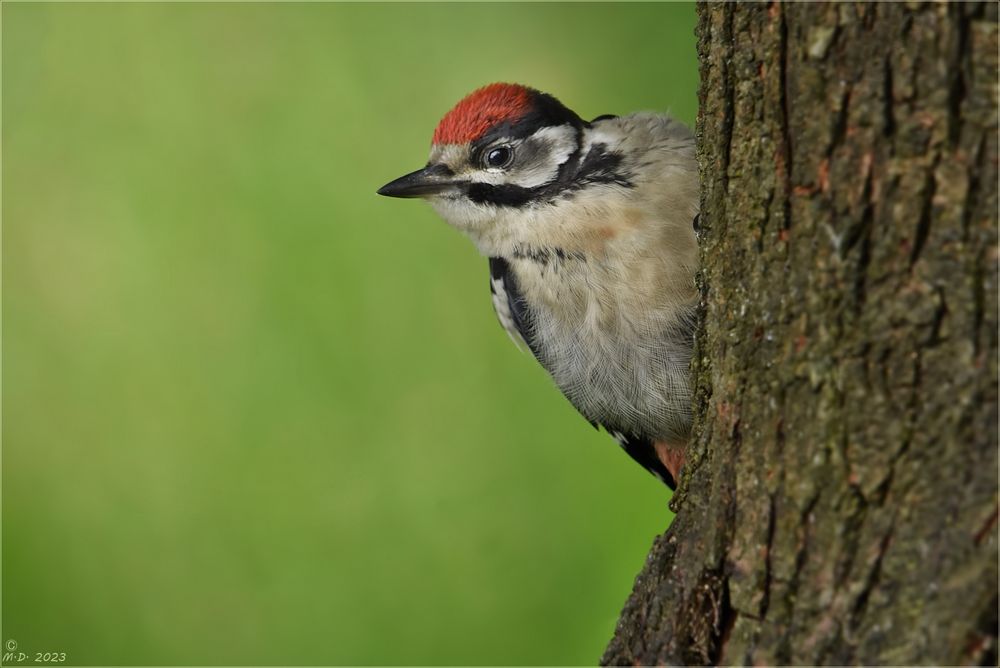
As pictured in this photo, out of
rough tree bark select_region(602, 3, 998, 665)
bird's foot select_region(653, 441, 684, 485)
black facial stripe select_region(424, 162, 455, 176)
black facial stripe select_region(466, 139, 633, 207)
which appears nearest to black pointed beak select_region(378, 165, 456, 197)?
black facial stripe select_region(424, 162, 455, 176)

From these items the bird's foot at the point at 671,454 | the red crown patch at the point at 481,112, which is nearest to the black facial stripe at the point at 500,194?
the red crown patch at the point at 481,112

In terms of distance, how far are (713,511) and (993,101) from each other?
2.56 ft

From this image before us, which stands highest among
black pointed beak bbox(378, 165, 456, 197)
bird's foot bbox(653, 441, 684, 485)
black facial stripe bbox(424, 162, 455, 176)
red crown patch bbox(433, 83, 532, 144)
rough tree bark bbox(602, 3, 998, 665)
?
red crown patch bbox(433, 83, 532, 144)

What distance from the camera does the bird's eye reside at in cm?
311

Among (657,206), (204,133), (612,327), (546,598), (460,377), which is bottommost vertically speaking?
(546,598)

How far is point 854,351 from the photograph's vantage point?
1.57 m

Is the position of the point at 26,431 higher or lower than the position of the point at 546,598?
higher

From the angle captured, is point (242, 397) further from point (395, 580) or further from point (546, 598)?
point (546, 598)

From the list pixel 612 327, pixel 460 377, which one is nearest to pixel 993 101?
pixel 612 327

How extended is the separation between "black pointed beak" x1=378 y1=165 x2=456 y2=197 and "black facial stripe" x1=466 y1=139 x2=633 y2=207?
112 millimetres

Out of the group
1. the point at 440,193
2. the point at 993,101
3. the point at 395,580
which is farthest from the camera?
the point at 395,580

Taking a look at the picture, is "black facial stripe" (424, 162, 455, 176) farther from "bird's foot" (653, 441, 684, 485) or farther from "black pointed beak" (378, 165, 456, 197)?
"bird's foot" (653, 441, 684, 485)

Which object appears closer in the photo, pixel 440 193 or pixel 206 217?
pixel 440 193

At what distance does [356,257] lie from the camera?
4.27 meters
